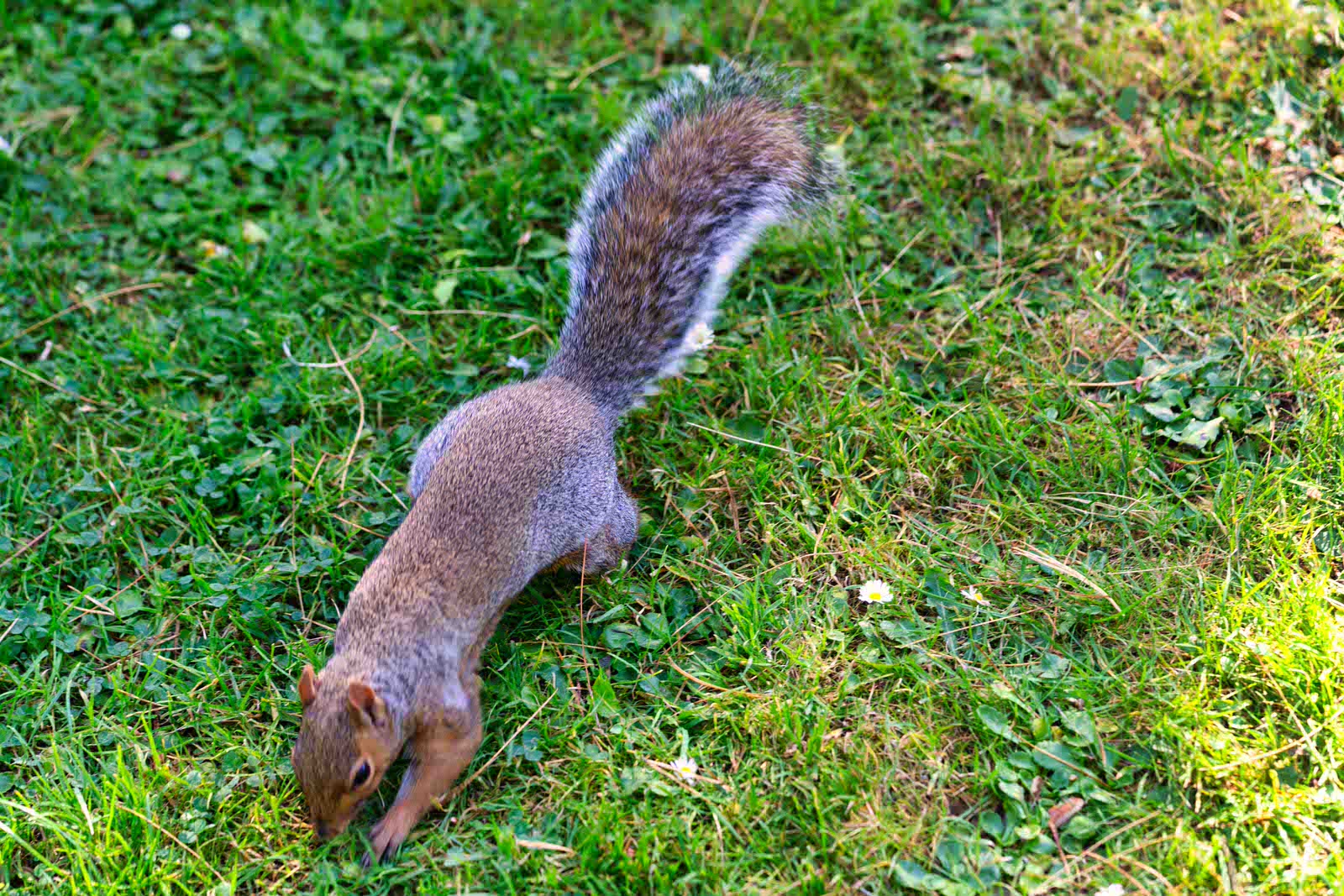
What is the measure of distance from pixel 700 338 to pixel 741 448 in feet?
1.13

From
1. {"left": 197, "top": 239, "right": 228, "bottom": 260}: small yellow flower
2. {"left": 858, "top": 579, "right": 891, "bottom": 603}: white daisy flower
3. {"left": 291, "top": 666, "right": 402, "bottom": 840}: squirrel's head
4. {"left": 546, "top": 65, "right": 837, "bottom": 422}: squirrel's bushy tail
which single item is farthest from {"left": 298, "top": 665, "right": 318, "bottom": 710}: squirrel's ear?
{"left": 197, "top": 239, "right": 228, "bottom": 260}: small yellow flower

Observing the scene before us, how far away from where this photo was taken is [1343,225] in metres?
3.31

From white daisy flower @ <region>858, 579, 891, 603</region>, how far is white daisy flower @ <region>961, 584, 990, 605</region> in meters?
0.17

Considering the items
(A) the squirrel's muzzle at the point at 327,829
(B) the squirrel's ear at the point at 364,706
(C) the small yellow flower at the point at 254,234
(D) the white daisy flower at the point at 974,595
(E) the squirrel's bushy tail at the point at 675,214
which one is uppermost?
(E) the squirrel's bushy tail at the point at 675,214

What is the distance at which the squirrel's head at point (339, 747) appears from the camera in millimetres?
2330

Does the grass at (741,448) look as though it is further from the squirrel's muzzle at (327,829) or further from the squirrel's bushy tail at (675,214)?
the squirrel's bushy tail at (675,214)

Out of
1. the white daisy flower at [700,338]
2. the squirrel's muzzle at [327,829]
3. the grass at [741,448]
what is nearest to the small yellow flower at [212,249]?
the grass at [741,448]

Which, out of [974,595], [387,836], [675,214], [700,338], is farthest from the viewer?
[700,338]

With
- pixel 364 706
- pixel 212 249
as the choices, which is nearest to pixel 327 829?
pixel 364 706

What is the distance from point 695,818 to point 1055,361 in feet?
5.24

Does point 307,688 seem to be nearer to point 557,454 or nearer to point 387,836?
point 387,836

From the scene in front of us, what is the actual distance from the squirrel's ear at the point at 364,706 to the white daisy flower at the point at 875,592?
3.64 ft

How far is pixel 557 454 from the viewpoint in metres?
2.76

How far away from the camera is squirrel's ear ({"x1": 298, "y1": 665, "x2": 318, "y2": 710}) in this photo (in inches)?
93.8
